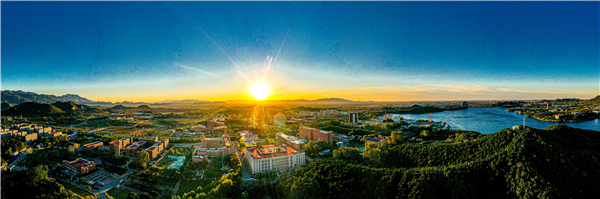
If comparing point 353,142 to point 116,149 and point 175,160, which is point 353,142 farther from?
point 116,149

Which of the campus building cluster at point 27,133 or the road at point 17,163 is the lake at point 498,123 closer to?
the road at point 17,163

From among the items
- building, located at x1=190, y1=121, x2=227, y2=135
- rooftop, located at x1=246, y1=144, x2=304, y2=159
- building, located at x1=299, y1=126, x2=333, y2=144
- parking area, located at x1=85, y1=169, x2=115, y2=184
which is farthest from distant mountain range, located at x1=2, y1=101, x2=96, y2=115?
building, located at x1=299, y1=126, x2=333, y2=144

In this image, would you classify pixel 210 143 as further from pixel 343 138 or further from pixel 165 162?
pixel 343 138

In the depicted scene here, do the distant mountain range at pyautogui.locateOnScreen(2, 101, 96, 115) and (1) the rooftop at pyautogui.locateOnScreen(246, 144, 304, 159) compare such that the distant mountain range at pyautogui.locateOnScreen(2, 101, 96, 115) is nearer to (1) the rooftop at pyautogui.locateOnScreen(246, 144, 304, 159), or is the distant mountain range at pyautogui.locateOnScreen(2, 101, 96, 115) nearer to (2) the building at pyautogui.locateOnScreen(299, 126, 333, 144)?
(1) the rooftop at pyautogui.locateOnScreen(246, 144, 304, 159)

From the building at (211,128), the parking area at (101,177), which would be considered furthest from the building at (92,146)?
the building at (211,128)

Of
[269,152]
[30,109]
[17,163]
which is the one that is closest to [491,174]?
[269,152]

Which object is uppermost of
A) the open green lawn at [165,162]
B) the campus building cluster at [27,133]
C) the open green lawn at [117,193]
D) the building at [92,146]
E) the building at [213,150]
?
the campus building cluster at [27,133]
